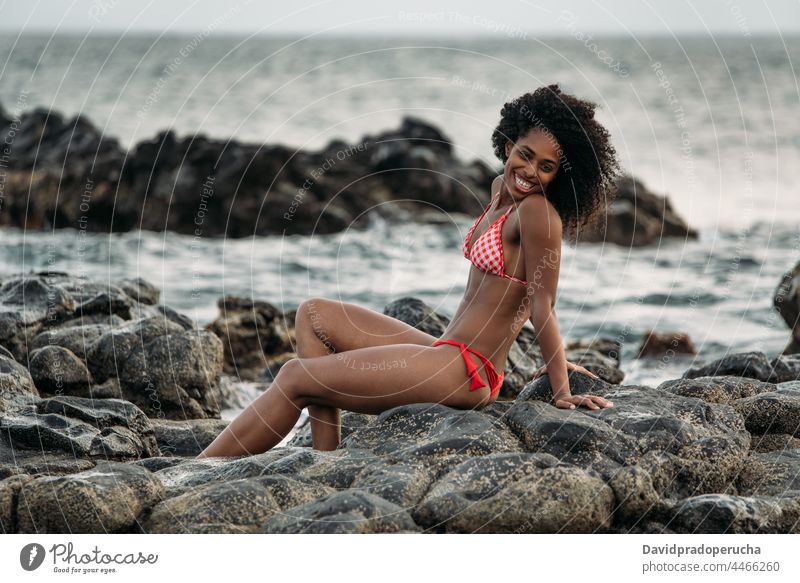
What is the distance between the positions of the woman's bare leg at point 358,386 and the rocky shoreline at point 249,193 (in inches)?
551

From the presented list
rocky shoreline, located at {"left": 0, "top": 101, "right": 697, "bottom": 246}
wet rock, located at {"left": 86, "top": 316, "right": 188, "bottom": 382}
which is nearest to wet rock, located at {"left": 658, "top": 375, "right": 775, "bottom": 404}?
wet rock, located at {"left": 86, "top": 316, "right": 188, "bottom": 382}

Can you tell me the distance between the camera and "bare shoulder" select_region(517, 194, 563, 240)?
530cm

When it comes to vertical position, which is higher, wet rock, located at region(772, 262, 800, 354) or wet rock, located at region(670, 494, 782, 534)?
wet rock, located at region(772, 262, 800, 354)

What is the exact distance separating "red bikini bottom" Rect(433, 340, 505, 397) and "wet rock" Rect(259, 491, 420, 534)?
4.07ft

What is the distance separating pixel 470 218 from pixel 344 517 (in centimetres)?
1753

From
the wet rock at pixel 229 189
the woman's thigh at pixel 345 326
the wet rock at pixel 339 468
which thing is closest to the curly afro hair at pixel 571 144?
the woman's thigh at pixel 345 326

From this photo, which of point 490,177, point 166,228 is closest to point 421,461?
point 166,228

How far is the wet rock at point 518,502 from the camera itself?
433cm

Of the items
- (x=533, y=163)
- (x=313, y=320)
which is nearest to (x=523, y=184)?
(x=533, y=163)

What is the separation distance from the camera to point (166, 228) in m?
20.2

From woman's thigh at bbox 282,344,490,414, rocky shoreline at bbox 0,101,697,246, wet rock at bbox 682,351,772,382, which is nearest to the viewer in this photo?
woman's thigh at bbox 282,344,490,414

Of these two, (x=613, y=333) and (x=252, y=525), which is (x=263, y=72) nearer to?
(x=613, y=333)

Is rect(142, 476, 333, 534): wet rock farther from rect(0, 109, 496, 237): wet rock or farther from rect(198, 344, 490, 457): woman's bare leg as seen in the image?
rect(0, 109, 496, 237): wet rock

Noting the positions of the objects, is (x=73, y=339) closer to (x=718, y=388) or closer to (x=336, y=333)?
(x=336, y=333)
